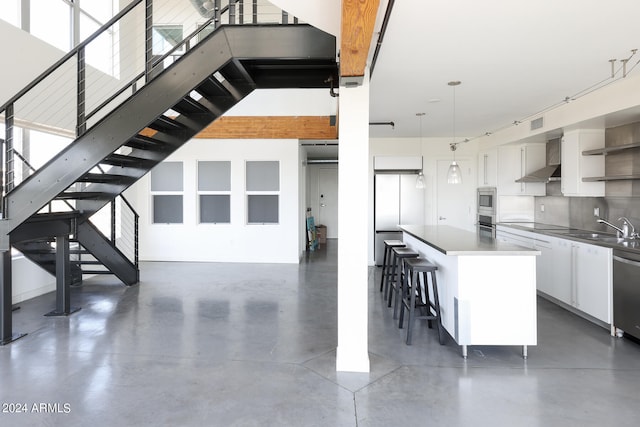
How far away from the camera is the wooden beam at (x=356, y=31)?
1732 mm

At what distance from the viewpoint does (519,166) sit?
20.2 ft

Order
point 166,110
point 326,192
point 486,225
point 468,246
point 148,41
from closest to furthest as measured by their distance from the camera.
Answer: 1. point 166,110
2. point 468,246
3. point 148,41
4. point 486,225
5. point 326,192

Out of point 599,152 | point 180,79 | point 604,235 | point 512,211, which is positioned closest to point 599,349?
point 604,235

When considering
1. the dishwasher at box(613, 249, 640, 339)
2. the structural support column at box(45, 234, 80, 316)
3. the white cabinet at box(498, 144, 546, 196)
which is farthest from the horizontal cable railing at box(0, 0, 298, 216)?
the white cabinet at box(498, 144, 546, 196)

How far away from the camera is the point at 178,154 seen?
7.62 metres

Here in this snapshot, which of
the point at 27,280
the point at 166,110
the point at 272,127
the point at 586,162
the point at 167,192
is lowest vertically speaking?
the point at 27,280

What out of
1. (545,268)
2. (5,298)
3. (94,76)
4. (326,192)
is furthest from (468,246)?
(326,192)

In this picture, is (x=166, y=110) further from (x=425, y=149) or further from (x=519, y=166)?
(x=519, y=166)

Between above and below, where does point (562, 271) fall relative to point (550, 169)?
below

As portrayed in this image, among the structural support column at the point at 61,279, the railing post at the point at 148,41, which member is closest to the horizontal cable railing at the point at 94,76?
the railing post at the point at 148,41

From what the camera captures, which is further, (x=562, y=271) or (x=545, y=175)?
(x=545, y=175)

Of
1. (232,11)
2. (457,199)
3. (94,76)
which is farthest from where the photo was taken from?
(457,199)

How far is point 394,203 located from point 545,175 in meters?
2.52

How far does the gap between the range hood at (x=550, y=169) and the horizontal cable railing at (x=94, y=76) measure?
4.40m
